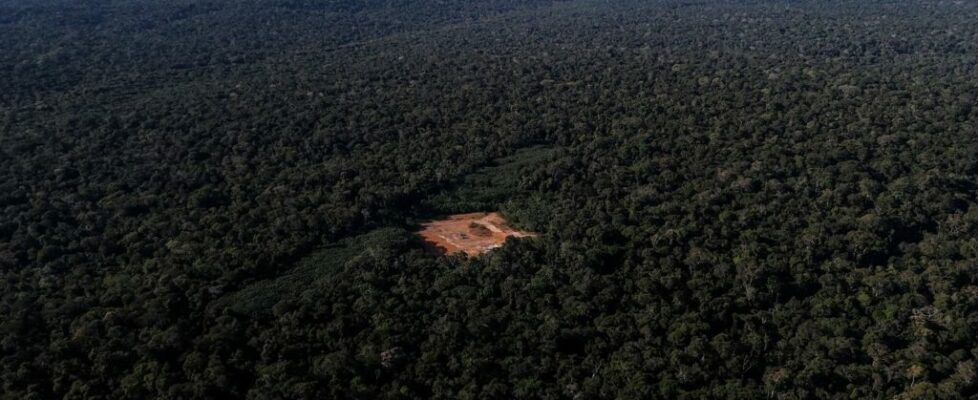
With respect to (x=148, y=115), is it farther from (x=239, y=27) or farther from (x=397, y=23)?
(x=397, y=23)

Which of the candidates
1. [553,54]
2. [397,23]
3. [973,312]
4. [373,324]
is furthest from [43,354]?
[397,23]

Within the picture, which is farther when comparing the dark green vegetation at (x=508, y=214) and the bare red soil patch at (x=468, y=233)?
the bare red soil patch at (x=468, y=233)

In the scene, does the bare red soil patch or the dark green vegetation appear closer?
the dark green vegetation

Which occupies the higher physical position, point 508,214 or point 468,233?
point 508,214

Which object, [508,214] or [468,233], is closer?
[468,233]
